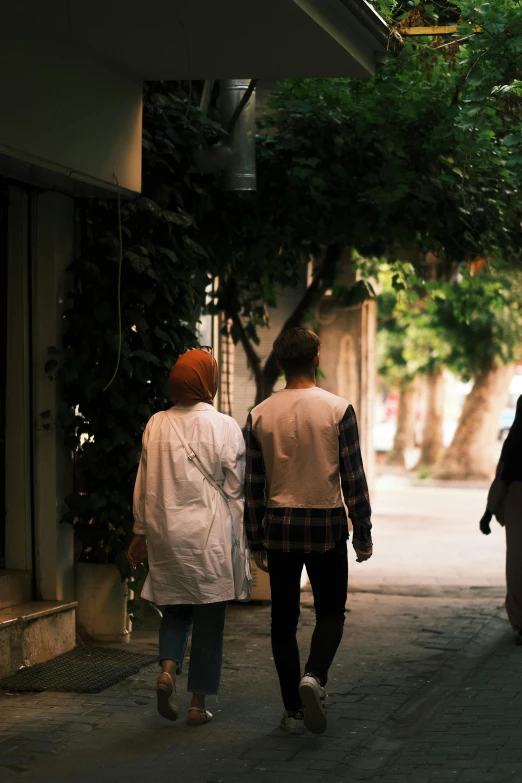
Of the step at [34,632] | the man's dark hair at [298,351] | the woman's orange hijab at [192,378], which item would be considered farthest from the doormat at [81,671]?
the man's dark hair at [298,351]

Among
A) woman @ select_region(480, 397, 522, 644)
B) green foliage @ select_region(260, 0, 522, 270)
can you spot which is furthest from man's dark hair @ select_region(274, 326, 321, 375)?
green foliage @ select_region(260, 0, 522, 270)

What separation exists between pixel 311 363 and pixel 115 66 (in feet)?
9.00

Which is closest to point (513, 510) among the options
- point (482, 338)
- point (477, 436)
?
point (482, 338)

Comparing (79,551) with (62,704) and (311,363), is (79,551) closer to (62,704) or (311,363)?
(62,704)

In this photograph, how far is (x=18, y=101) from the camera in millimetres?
6516

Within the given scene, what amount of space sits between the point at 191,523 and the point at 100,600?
2286 mm

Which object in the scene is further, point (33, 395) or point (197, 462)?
point (33, 395)

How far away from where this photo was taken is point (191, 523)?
18.8ft

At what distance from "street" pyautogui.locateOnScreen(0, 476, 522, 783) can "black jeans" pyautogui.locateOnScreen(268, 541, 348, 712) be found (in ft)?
1.07

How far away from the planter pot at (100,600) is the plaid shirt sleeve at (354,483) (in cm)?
255

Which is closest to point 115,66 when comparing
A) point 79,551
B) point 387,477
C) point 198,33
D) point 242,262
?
point 198,33

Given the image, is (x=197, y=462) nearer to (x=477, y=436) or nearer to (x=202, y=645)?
(x=202, y=645)

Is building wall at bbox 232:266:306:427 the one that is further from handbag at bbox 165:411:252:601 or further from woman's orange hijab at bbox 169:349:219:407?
handbag at bbox 165:411:252:601

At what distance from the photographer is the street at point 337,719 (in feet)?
17.1
